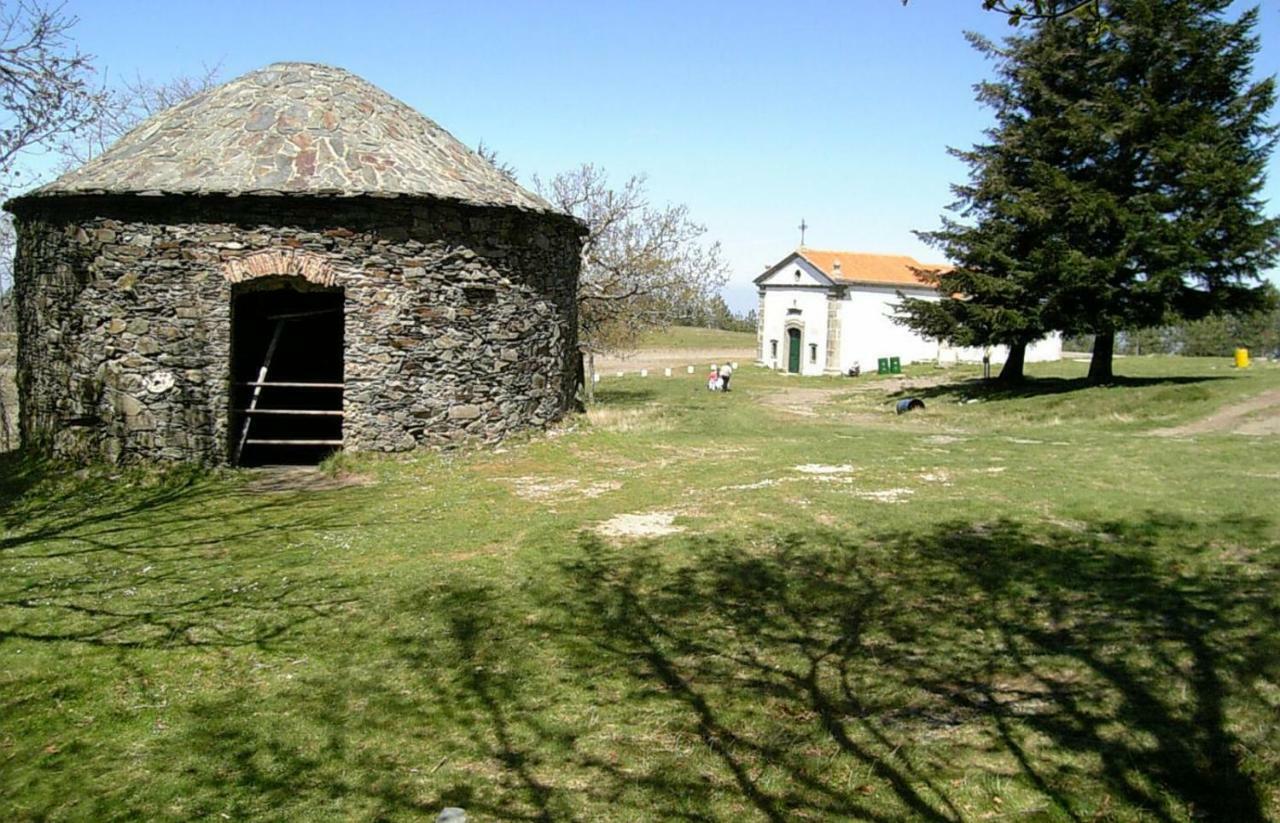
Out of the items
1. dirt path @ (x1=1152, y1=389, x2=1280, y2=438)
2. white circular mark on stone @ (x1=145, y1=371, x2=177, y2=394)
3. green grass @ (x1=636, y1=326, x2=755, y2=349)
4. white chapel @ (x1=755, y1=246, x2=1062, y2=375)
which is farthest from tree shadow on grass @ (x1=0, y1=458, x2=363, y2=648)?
green grass @ (x1=636, y1=326, x2=755, y2=349)

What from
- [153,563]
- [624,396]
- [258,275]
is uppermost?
[258,275]

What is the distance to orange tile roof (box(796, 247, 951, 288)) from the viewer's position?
131ft

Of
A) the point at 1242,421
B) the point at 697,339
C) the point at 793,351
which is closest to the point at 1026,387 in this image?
the point at 1242,421

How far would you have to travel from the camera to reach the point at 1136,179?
23312 millimetres

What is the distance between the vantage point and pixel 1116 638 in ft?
20.2

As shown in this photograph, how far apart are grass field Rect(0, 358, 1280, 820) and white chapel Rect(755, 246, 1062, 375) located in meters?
28.2

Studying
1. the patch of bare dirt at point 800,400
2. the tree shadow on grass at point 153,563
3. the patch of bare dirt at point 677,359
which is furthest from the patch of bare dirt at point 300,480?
the patch of bare dirt at point 677,359

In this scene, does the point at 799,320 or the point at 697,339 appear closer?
the point at 799,320

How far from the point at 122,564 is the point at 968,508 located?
8211 mm

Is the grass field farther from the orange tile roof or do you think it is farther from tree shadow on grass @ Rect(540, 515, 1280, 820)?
the orange tile roof

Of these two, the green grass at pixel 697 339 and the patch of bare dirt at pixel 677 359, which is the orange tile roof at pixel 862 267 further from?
the green grass at pixel 697 339

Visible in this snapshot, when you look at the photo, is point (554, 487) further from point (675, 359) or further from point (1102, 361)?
point (675, 359)

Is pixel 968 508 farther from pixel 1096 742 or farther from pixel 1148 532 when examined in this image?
pixel 1096 742

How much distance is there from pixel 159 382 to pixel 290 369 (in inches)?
155
